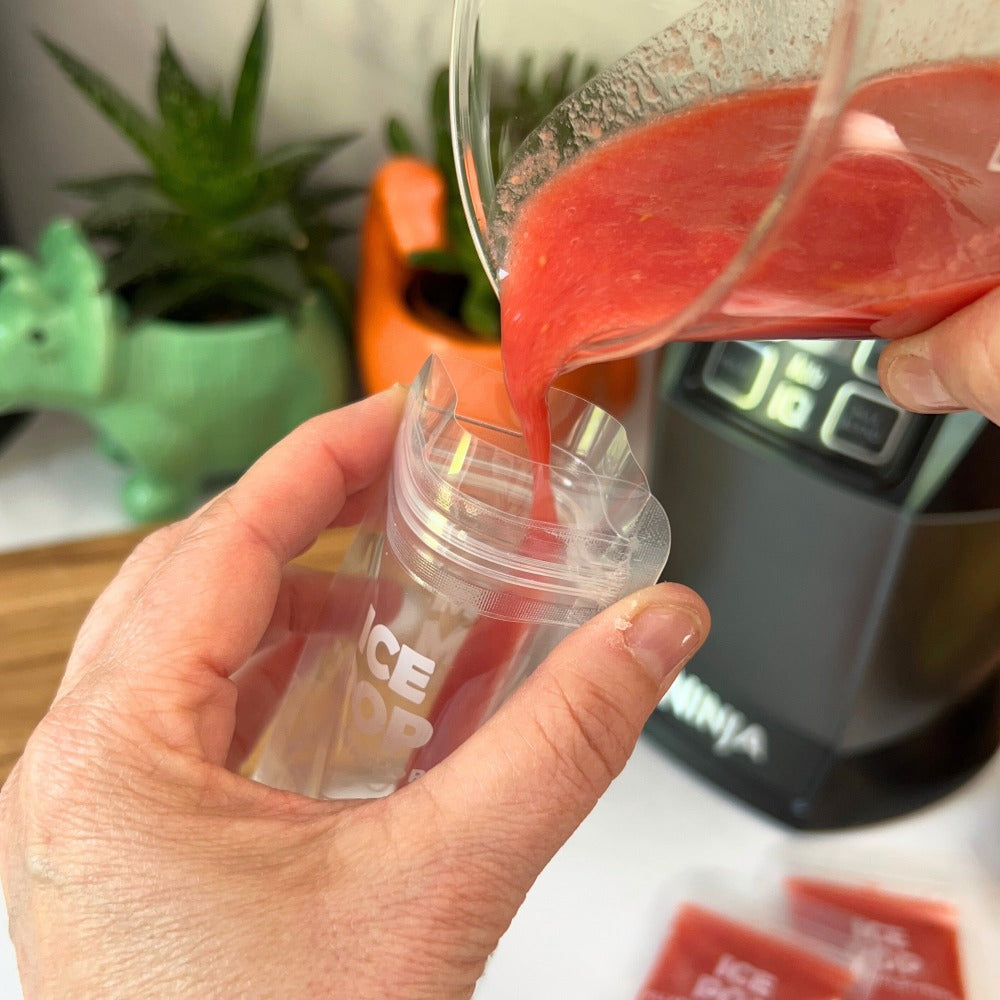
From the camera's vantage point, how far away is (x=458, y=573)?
1.26 feet

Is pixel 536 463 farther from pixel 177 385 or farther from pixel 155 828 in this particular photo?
pixel 177 385

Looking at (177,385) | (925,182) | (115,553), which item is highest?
(925,182)

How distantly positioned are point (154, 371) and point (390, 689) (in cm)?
37

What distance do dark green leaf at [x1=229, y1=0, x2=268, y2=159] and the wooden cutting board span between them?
282 mm

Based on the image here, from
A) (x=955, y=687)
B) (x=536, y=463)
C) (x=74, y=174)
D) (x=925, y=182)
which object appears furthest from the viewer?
(x=74, y=174)

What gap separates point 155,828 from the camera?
0.33 meters

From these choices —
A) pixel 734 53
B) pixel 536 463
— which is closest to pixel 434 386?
pixel 536 463

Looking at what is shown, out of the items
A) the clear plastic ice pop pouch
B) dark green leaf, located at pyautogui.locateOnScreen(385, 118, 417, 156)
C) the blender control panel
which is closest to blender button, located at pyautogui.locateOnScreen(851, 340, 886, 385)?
the blender control panel

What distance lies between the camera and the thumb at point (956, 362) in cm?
31

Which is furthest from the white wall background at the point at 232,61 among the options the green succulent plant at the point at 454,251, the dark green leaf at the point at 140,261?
the dark green leaf at the point at 140,261

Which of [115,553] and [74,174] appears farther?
[74,174]

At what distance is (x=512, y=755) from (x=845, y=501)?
0.69ft

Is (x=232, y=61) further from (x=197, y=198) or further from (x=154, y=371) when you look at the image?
(x=154, y=371)

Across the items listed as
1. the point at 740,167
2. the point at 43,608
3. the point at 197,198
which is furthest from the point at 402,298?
the point at 740,167
